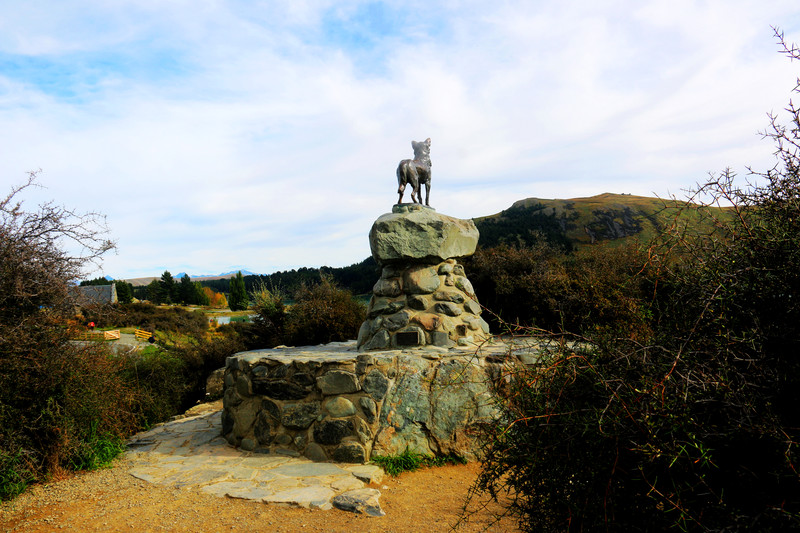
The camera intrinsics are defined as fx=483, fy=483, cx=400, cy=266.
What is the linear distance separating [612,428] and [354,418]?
3.66 meters

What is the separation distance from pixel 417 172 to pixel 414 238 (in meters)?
1.23

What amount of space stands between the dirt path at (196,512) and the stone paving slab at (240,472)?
5.2 inches

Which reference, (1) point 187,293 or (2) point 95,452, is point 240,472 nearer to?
(2) point 95,452

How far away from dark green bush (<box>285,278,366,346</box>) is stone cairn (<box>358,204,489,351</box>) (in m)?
2.71

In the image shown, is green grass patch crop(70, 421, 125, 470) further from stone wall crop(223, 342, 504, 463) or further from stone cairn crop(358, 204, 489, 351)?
stone cairn crop(358, 204, 489, 351)

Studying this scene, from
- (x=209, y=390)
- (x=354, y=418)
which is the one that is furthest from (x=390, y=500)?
(x=209, y=390)

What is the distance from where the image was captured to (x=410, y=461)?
4652mm

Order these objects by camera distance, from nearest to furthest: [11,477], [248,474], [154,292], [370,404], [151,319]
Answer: [11,477]
[248,474]
[370,404]
[151,319]
[154,292]

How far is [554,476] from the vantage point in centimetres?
169

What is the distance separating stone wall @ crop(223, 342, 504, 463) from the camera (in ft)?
15.8

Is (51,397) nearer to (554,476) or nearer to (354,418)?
(354,418)

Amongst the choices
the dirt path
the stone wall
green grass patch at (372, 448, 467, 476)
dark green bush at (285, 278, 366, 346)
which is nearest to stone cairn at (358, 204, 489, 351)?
the stone wall

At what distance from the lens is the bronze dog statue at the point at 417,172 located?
702cm

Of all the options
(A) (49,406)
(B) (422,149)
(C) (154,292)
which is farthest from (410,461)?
(C) (154,292)
